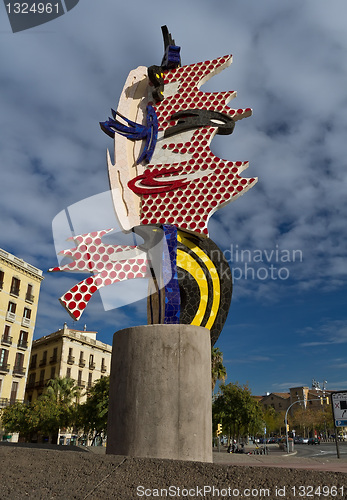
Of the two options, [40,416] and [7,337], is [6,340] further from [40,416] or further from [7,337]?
[40,416]

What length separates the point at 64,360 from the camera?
44656 mm

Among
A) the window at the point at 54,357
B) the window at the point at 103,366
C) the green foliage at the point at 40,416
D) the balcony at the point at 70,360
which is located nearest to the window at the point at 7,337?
the green foliage at the point at 40,416

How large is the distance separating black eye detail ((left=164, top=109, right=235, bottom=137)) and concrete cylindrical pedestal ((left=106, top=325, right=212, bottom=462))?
6080 millimetres

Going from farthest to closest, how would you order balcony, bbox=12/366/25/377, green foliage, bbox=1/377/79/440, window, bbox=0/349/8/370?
balcony, bbox=12/366/25/377 < window, bbox=0/349/8/370 < green foliage, bbox=1/377/79/440

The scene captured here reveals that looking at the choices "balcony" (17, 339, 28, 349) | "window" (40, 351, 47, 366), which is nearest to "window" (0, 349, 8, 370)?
"balcony" (17, 339, 28, 349)

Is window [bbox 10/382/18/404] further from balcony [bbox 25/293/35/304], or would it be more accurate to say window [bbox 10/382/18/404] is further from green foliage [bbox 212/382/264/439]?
green foliage [bbox 212/382/264/439]

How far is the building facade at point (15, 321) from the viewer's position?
36406 mm

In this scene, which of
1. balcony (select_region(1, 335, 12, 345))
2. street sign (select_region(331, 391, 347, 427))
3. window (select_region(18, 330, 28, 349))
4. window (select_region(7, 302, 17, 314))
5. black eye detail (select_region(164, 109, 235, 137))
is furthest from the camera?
window (select_region(18, 330, 28, 349))

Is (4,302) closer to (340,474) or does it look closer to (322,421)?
A: (340,474)

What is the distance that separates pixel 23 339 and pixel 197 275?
32.1 meters

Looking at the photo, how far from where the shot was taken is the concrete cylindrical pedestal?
304 inches

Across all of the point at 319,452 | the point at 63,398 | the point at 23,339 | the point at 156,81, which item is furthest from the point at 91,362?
the point at 156,81

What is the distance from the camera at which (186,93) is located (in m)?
12.7

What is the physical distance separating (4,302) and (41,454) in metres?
32.9
